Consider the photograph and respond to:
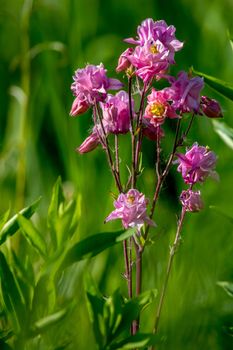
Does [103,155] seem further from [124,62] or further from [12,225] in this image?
[12,225]

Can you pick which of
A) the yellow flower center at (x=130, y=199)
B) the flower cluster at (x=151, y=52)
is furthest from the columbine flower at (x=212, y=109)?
the yellow flower center at (x=130, y=199)

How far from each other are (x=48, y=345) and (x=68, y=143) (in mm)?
1818

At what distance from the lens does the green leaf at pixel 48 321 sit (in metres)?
1.25

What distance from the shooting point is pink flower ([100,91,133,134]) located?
5.22 feet

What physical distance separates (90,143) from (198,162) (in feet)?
0.72

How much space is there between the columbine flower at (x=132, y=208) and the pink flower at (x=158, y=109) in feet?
0.45

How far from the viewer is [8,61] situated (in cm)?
429

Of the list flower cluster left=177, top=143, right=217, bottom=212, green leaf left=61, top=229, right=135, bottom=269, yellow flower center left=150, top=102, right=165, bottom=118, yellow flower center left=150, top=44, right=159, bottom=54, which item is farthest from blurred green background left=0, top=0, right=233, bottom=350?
yellow flower center left=150, top=44, right=159, bottom=54

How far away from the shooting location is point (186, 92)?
1.53m

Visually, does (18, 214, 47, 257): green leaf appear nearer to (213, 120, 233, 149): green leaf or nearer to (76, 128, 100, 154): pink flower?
(76, 128, 100, 154): pink flower

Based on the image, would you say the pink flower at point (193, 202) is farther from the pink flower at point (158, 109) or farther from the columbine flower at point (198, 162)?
the pink flower at point (158, 109)

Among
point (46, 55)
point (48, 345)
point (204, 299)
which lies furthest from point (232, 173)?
point (48, 345)

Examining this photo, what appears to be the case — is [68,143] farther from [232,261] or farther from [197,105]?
[197,105]

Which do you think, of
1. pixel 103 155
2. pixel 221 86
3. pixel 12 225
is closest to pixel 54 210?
pixel 12 225
